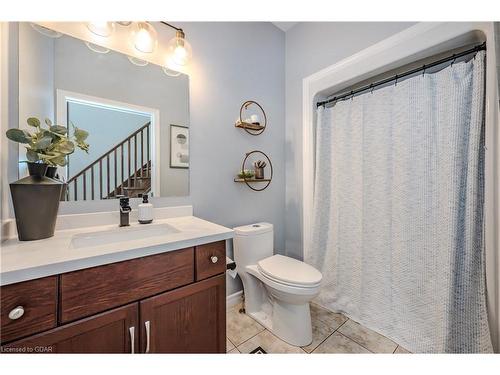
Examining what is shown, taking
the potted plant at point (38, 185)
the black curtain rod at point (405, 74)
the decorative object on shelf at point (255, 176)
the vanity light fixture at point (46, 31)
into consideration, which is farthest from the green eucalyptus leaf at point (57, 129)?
the black curtain rod at point (405, 74)

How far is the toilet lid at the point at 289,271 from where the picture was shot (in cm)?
122

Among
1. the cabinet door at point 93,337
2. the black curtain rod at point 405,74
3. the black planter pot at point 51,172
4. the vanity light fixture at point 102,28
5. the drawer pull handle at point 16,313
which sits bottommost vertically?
the cabinet door at point 93,337

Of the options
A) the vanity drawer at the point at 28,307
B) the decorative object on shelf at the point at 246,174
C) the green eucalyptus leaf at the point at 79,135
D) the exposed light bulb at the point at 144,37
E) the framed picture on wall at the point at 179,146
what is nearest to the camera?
the vanity drawer at the point at 28,307

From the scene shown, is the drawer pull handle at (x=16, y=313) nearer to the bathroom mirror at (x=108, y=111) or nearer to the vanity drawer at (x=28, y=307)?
the vanity drawer at (x=28, y=307)

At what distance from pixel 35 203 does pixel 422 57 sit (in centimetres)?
211

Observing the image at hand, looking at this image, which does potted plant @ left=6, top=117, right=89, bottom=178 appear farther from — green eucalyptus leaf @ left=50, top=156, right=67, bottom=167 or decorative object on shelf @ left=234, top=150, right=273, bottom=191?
decorative object on shelf @ left=234, top=150, right=273, bottom=191

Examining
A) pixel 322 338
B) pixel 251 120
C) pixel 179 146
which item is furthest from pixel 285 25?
pixel 322 338

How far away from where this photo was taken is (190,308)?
87 centimetres

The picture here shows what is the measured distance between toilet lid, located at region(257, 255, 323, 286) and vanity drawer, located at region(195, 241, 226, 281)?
46 centimetres

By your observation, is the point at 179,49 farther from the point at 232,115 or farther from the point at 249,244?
the point at 249,244

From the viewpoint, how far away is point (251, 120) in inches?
66.1

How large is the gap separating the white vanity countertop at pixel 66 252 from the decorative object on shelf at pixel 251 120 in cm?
97

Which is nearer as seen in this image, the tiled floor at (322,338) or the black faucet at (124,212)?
the black faucet at (124,212)
